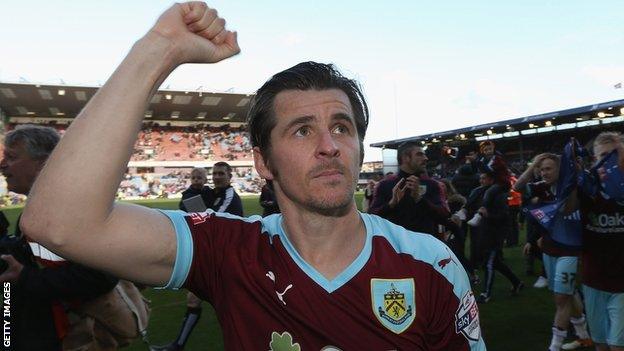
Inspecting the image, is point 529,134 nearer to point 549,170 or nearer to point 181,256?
point 549,170

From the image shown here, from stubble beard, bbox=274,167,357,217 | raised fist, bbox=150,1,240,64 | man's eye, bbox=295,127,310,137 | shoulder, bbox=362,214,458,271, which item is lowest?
shoulder, bbox=362,214,458,271

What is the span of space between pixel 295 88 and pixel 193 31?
53cm

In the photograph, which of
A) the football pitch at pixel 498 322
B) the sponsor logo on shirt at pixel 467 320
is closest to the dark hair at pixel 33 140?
the sponsor logo on shirt at pixel 467 320

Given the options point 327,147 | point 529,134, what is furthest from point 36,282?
point 529,134

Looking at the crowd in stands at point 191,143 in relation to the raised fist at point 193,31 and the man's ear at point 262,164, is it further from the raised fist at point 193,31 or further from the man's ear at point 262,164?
the raised fist at point 193,31

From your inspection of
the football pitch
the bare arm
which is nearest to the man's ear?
the bare arm

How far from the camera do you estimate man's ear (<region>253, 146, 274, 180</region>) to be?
189 cm

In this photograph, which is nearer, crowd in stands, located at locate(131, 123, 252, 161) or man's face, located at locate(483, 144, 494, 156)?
man's face, located at locate(483, 144, 494, 156)

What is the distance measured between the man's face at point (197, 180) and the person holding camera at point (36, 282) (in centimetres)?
443

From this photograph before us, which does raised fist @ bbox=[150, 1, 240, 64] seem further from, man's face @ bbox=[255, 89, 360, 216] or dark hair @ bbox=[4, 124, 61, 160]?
dark hair @ bbox=[4, 124, 61, 160]

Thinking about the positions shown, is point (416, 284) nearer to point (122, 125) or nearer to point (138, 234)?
point (138, 234)

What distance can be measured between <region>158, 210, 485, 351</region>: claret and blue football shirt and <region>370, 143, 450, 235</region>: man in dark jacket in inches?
147

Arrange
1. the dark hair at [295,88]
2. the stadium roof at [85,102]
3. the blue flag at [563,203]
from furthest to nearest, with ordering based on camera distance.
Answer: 1. the stadium roof at [85,102]
2. the blue flag at [563,203]
3. the dark hair at [295,88]

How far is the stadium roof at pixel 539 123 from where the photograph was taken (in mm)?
26406
